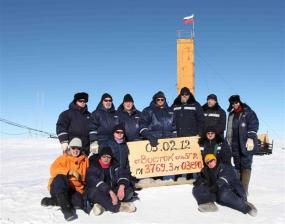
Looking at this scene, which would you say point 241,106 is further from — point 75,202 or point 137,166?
point 75,202

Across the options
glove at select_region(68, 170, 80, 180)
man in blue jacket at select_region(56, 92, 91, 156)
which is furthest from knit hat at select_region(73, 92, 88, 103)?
glove at select_region(68, 170, 80, 180)

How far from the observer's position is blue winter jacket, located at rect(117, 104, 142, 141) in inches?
312

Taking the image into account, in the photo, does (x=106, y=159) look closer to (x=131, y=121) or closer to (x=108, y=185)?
(x=108, y=185)

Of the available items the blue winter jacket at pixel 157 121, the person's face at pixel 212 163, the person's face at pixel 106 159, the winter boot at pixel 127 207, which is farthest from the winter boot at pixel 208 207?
the blue winter jacket at pixel 157 121

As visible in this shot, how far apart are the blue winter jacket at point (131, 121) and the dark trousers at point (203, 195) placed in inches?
78.0

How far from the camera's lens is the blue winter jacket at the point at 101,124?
24.8 ft

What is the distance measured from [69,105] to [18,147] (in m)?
21.4

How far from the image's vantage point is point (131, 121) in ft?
26.1

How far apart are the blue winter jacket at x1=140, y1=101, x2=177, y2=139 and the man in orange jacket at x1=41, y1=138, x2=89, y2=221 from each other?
179 cm

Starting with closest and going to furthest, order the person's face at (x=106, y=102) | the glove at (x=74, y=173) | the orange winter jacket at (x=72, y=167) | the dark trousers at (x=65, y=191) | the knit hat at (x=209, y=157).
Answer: the dark trousers at (x=65, y=191) < the orange winter jacket at (x=72, y=167) < the glove at (x=74, y=173) < the knit hat at (x=209, y=157) < the person's face at (x=106, y=102)

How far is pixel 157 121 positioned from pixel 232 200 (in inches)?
94.8

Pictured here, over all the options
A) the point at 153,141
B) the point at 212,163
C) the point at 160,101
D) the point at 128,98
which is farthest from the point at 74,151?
the point at 212,163

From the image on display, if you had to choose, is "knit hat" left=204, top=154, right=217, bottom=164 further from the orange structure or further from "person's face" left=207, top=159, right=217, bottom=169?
the orange structure

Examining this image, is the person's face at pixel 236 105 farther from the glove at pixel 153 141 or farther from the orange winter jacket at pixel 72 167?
the orange winter jacket at pixel 72 167
